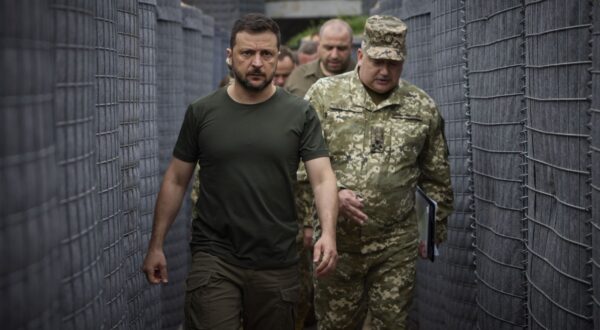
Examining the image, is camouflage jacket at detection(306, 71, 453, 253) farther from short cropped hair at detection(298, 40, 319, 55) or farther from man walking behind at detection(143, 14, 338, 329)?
short cropped hair at detection(298, 40, 319, 55)

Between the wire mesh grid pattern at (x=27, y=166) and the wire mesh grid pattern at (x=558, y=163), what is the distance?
7.00 feet

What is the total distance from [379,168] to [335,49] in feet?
12.0

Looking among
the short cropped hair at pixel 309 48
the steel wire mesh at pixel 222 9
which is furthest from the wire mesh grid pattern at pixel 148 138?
the steel wire mesh at pixel 222 9

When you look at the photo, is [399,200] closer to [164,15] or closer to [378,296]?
[378,296]

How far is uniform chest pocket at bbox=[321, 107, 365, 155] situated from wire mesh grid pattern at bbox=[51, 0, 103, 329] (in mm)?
2338

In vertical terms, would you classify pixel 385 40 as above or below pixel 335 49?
below

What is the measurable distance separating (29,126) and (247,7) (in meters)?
20.8

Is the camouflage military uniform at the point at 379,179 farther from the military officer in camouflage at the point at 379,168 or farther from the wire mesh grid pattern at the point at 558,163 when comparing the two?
the wire mesh grid pattern at the point at 558,163

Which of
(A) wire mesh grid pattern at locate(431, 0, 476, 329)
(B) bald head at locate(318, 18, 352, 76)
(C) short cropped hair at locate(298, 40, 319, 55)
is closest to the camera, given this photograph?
(A) wire mesh grid pattern at locate(431, 0, 476, 329)

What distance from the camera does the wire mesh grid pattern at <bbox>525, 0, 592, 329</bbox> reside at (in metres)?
4.15

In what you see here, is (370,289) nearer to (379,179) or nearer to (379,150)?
(379,179)

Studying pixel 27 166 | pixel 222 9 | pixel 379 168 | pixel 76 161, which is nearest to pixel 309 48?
pixel 379 168

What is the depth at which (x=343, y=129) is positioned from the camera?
19.4 ft

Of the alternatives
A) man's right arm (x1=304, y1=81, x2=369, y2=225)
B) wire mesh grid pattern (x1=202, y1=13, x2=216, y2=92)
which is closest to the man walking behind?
man's right arm (x1=304, y1=81, x2=369, y2=225)
